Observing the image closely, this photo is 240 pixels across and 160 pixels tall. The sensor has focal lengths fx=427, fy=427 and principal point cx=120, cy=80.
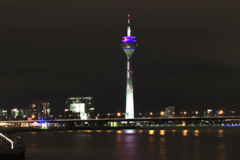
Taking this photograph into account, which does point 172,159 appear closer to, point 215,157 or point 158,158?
point 158,158

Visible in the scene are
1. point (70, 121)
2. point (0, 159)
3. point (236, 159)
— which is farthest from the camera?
point (70, 121)

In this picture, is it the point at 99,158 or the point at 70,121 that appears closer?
the point at 99,158

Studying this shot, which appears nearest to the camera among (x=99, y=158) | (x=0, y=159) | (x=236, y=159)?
(x=0, y=159)

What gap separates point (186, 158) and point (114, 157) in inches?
267

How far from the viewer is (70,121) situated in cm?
16425

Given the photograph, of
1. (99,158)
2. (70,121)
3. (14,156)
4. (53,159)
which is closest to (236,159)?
(99,158)

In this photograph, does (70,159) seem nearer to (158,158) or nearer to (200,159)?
(158,158)

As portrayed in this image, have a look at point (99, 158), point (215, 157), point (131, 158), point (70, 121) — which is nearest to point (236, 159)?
point (215, 157)

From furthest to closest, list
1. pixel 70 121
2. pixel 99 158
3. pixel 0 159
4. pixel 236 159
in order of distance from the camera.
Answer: pixel 70 121
pixel 99 158
pixel 236 159
pixel 0 159

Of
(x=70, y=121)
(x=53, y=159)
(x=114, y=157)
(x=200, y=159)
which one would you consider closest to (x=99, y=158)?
(x=114, y=157)

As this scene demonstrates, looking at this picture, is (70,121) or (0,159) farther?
(70,121)

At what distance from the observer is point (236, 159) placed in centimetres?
3734

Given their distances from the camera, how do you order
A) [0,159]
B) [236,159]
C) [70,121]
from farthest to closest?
[70,121]
[236,159]
[0,159]

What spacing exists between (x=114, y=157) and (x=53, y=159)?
19.1 feet
